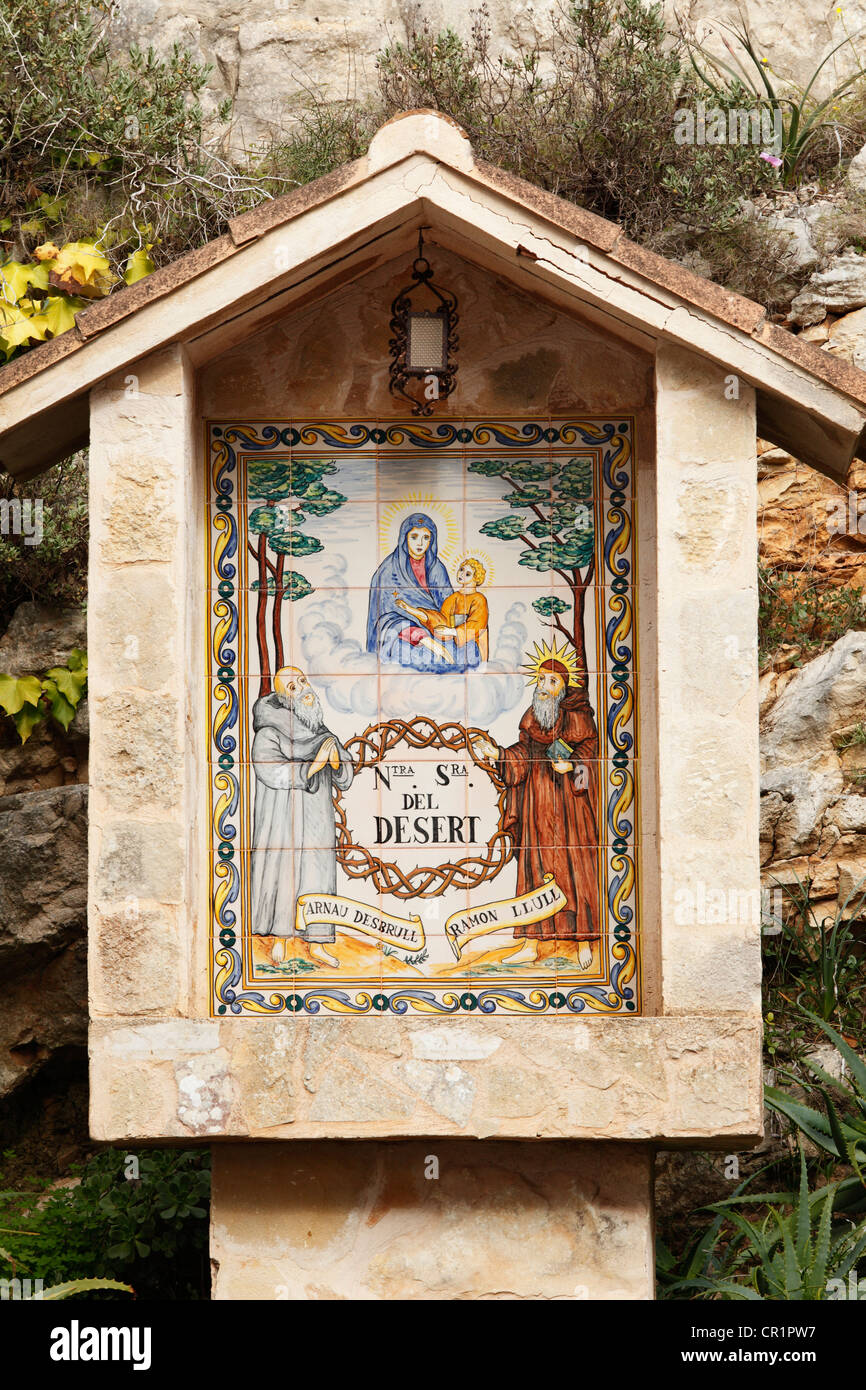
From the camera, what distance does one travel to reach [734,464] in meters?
4.93

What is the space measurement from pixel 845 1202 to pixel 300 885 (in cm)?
272

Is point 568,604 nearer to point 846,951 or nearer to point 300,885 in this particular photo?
point 300,885

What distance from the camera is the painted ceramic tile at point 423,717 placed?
17.0 feet

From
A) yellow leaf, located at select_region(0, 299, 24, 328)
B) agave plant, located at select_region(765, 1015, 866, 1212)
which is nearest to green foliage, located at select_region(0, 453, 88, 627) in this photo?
yellow leaf, located at select_region(0, 299, 24, 328)

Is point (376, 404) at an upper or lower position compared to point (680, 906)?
upper

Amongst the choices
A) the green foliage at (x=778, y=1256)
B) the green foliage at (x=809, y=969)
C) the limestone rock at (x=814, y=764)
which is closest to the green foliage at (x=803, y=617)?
the limestone rock at (x=814, y=764)

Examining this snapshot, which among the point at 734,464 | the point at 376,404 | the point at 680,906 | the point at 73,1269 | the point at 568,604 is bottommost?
the point at 73,1269

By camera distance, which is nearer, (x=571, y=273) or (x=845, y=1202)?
(x=571, y=273)

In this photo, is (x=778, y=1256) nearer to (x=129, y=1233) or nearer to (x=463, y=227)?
(x=129, y=1233)

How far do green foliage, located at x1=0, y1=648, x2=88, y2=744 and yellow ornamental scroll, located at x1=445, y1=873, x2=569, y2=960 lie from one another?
3.49 metres

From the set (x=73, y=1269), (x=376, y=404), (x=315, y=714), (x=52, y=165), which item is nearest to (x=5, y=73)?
(x=52, y=165)

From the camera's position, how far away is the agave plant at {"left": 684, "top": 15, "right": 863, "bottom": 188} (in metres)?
9.86

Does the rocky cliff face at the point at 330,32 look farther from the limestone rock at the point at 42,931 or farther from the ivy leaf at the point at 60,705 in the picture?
the limestone rock at the point at 42,931

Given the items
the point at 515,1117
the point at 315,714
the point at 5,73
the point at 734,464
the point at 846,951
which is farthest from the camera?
the point at 5,73
